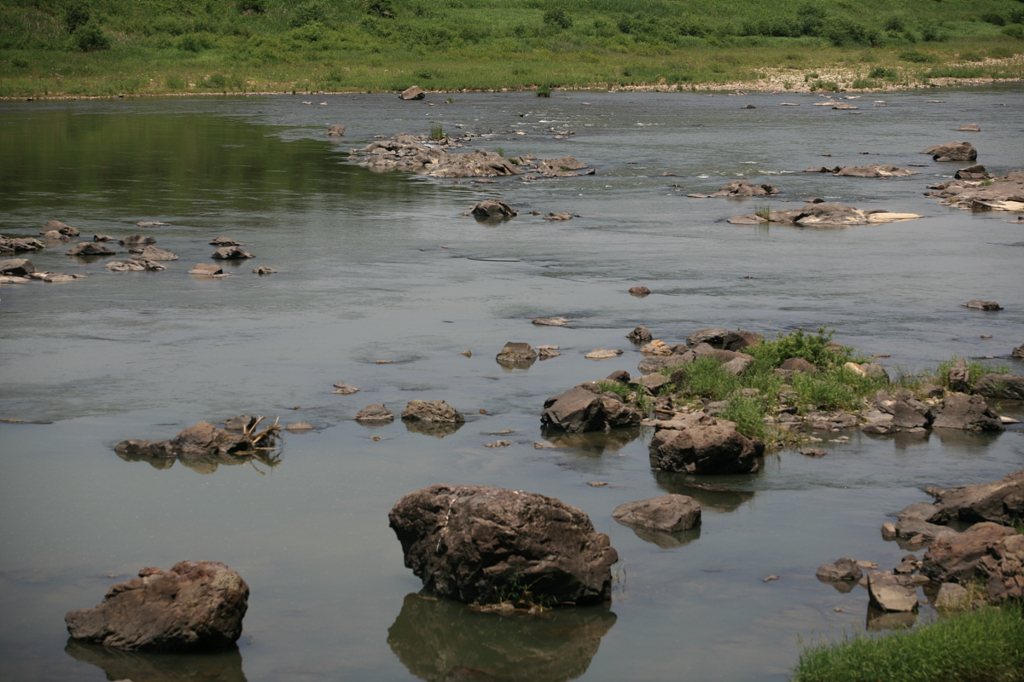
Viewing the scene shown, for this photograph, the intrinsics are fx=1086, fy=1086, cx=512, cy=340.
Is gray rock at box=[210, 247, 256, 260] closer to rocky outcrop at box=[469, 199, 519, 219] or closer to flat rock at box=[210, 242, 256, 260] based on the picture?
flat rock at box=[210, 242, 256, 260]

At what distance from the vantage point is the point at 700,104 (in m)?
57.7

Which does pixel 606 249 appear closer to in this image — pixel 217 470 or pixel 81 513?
pixel 217 470

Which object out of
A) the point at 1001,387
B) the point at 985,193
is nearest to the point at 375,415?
the point at 1001,387

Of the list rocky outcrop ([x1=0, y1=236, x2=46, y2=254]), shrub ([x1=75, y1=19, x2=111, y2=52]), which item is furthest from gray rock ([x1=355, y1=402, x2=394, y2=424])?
shrub ([x1=75, y1=19, x2=111, y2=52])

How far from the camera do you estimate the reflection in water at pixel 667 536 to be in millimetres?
8422

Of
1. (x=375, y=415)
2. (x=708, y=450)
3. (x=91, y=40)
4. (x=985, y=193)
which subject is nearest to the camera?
(x=708, y=450)

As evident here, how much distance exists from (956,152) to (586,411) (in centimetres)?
2670

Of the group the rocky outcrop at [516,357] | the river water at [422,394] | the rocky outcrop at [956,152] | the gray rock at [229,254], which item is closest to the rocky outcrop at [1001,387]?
the river water at [422,394]

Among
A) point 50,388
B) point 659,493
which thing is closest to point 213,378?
point 50,388

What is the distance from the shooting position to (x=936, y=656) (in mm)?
6121

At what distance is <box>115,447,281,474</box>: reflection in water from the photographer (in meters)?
10.1

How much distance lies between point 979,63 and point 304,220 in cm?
6929

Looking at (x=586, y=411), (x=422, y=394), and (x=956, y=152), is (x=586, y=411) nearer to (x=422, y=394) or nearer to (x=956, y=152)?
(x=422, y=394)

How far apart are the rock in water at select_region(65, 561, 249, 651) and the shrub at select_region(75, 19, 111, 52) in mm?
74321
